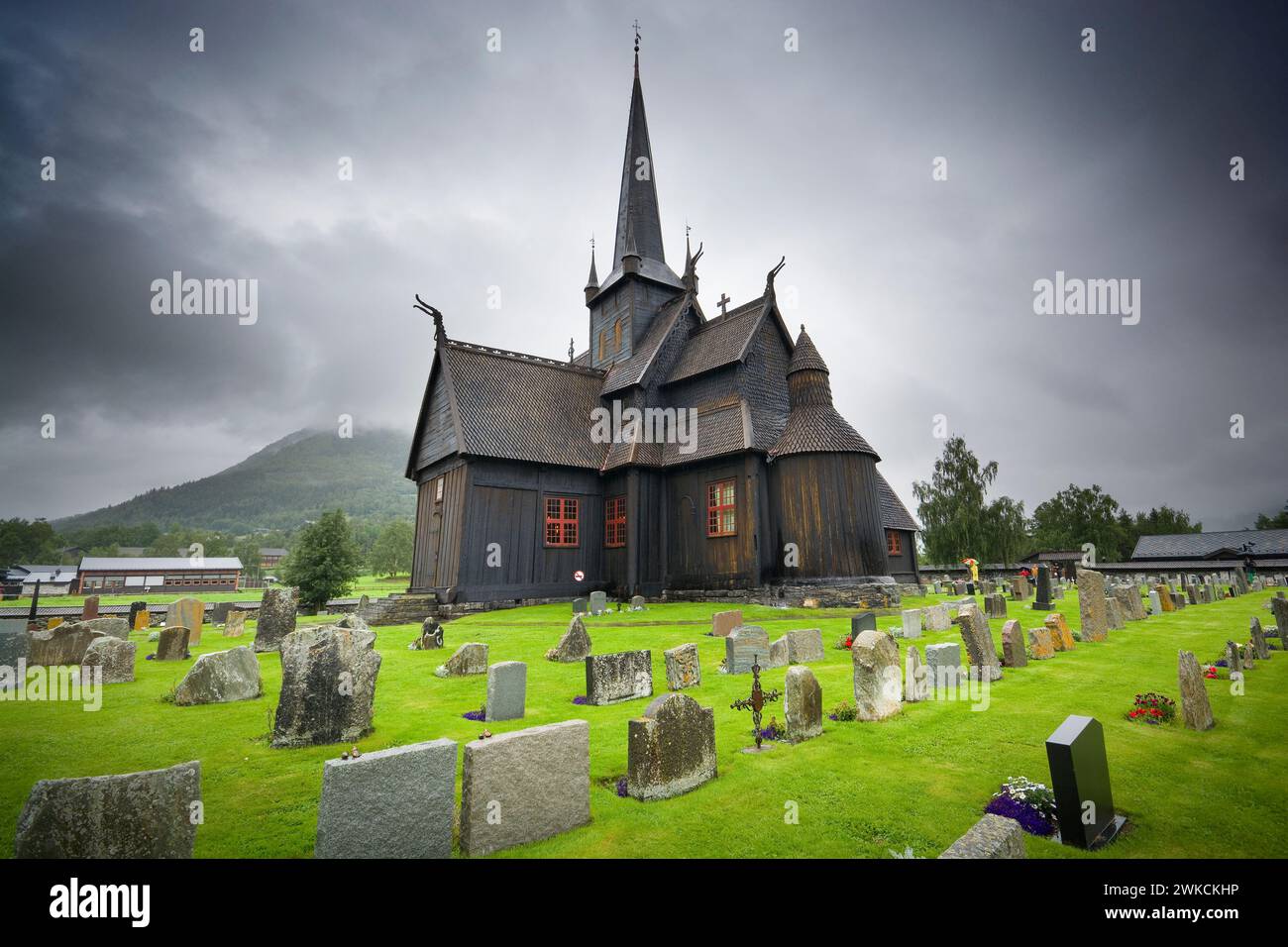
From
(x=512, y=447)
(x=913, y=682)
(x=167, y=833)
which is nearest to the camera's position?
(x=167, y=833)

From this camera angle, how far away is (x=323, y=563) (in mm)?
24438

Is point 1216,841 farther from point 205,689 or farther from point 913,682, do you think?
point 205,689

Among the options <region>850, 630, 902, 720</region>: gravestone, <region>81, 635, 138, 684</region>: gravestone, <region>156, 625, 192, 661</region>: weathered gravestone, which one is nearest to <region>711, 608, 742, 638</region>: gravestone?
<region>850, 630, 902, 720</region>: gravestone

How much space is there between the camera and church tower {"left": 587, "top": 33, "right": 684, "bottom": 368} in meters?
29.2

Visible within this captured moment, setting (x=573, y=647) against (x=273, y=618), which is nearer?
(x=573, y=647)

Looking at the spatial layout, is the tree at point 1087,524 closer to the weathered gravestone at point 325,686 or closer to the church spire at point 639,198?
the church spire at point 639,198

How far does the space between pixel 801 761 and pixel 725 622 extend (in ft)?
23.3

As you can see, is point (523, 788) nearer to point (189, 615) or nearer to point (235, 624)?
point (189, 615)

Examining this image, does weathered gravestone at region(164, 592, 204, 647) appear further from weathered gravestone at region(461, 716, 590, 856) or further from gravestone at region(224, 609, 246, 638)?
weathered gravestone at region(461, 716, 590, 856)

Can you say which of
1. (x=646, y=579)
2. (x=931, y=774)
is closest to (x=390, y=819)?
(x=931, y=774)

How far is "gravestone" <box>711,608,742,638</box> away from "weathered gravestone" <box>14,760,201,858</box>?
410 inches

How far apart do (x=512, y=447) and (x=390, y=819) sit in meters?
18.8

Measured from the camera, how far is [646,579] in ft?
73.0

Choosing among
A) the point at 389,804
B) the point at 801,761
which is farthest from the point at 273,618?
the point at 801,761
